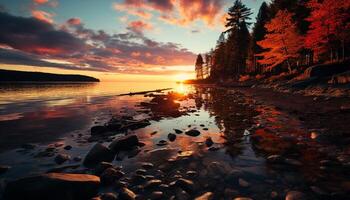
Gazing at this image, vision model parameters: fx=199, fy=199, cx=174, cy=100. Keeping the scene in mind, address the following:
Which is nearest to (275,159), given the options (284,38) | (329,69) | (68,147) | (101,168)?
(101,168)

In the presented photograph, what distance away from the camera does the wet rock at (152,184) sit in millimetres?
3988

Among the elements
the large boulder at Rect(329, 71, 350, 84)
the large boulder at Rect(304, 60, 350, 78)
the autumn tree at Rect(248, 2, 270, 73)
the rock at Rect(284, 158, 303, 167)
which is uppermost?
the autumn tree at Rect(248, 2, 270, 73)

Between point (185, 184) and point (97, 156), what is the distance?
9.22 feet

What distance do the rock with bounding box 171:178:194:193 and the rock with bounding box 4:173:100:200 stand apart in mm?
1582

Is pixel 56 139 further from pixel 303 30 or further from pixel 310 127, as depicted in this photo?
pixel 303 30

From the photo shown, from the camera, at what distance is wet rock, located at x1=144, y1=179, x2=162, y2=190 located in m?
3.99

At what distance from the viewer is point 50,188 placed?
3.43 meters

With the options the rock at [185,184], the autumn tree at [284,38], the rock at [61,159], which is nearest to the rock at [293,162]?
the rock at [185,184]

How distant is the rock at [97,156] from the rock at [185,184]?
8.03ft

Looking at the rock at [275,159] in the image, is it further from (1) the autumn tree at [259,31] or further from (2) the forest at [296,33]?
(1) the autumn tree at [259,31]

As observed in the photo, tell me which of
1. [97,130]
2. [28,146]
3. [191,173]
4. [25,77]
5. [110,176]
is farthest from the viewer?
[25,77]

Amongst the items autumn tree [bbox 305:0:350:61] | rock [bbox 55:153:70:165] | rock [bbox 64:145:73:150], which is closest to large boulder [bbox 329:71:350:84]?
autumn tree [bbox 305:0:350:61]

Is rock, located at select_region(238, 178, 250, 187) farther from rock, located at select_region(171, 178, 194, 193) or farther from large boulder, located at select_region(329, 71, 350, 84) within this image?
large boulder, located at select_region(329, 71, 350, 84)

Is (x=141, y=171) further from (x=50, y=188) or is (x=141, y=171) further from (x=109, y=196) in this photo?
(x=50, y=188)
